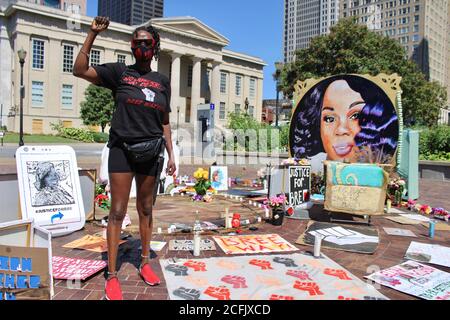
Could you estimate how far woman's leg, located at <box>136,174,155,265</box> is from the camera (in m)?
3.35

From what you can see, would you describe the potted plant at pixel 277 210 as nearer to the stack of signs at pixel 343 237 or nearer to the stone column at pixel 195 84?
the stack of signs at pixel 343 237

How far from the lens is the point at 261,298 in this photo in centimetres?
319

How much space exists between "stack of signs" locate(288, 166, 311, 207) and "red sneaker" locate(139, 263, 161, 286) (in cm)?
435

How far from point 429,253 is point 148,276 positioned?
3769 millimetres

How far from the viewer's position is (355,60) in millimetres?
27938

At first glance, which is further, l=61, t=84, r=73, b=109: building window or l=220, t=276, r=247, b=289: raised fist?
l=61, t=84, r=73, b=109: building window

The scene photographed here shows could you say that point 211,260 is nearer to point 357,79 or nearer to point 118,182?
point 118,182

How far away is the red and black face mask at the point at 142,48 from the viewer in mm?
3256

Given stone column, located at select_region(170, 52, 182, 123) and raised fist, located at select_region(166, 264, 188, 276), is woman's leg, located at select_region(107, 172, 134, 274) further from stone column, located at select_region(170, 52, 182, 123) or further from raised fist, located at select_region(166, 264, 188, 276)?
stone column, located at select_region(170, 52, 182, 123)

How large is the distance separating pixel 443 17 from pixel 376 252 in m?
147

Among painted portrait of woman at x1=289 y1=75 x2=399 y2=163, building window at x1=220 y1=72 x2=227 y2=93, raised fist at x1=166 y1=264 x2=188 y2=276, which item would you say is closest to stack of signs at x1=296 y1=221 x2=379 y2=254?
raised fist at x1=166 y1=264 x2=188 y2=276

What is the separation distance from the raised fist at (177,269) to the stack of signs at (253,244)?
82 centimetres

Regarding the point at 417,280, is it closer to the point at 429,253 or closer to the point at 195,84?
the point at 429,253

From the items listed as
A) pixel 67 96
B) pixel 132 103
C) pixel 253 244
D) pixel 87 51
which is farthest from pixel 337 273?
pixel 67 96
